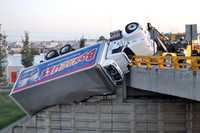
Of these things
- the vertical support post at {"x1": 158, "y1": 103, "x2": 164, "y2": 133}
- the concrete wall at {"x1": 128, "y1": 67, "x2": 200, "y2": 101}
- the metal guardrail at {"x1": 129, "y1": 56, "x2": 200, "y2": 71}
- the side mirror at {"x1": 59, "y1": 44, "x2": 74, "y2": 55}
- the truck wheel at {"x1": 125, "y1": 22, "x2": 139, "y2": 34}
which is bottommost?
the vertical support post at {"x1": 158, "y1": 103, "x2": 164, "y2": 133}

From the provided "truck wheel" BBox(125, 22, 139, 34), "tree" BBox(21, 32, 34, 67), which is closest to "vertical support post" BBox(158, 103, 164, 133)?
"truck wheel" BBox(125, 22, 139, 34)

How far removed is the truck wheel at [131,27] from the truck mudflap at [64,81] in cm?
168

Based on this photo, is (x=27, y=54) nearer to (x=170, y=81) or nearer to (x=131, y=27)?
(x=131, y=27)

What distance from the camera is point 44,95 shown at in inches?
800

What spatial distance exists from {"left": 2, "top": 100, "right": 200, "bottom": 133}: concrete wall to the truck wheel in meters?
2.91

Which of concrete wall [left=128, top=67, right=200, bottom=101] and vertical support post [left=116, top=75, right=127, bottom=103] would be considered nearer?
concrete wall [left=128, top=67, right=200, bottom=101]

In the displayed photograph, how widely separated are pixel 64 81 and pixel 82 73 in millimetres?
982

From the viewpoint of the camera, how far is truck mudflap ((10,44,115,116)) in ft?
62.3

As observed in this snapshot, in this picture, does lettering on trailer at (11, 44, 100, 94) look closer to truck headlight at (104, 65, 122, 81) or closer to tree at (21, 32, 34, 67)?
truck headlight at (104, 65, 122, 81)

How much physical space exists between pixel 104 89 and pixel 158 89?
4015mm

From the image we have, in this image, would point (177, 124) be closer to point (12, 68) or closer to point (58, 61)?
point (58, 61)

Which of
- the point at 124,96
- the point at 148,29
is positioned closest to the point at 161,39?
the point at 148,29

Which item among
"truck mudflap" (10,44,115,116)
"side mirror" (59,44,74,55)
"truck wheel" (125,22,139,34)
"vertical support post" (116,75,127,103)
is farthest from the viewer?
"side mirror" (59,44,74,55)

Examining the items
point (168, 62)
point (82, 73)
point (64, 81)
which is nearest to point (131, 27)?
point (82, 73)
